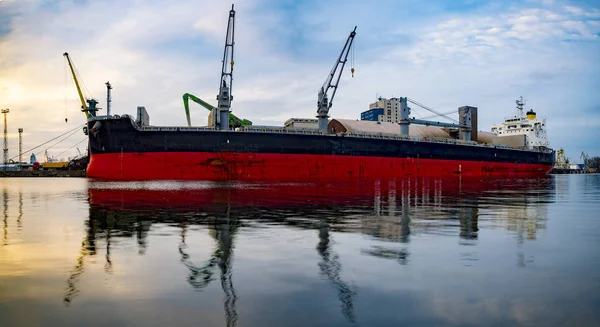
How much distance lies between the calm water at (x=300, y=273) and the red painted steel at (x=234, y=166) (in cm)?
4170

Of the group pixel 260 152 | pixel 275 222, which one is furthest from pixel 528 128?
pixel 275 222

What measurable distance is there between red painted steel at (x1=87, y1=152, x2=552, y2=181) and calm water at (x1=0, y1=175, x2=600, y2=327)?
1642 inches

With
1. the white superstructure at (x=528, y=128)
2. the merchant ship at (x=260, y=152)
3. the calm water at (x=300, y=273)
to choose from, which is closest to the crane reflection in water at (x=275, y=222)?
the calm water at (x=300, y=273)

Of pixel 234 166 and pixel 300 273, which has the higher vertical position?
pixel 234 166

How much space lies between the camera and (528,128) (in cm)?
9906

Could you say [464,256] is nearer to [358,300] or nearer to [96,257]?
[358,300]

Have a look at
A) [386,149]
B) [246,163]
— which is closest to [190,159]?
[246,163]

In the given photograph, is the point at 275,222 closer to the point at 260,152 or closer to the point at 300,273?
the point at 300,273

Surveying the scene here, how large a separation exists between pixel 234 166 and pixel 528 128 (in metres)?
72.5

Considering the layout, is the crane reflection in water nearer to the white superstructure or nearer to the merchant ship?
the merchant ship

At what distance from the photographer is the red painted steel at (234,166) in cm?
5572

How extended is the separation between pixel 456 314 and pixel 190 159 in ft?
174

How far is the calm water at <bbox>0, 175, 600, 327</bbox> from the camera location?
5070 millimetres

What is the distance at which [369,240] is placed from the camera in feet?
33.6
